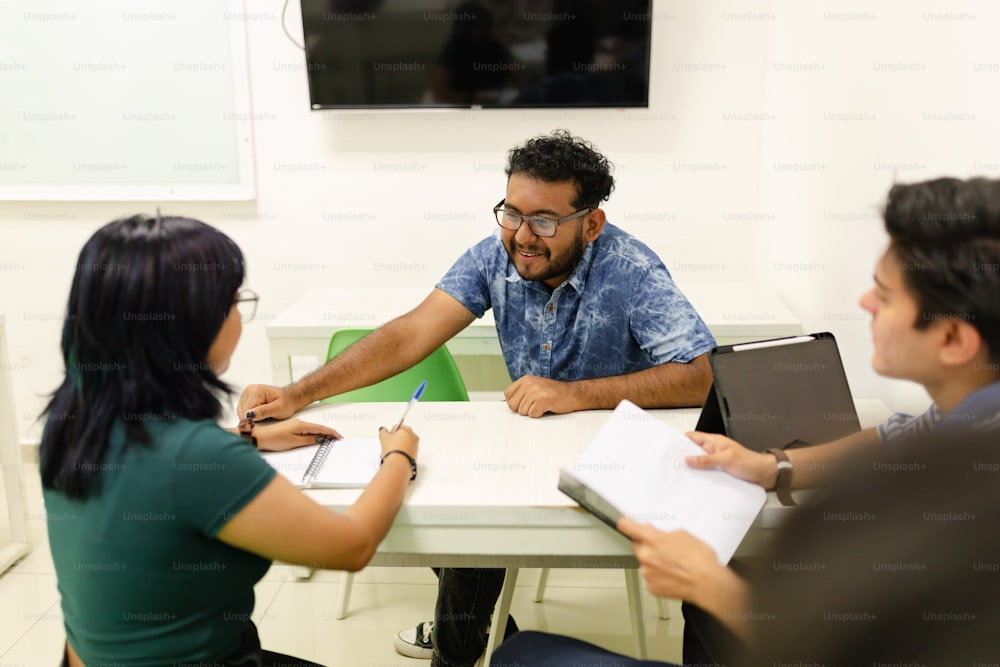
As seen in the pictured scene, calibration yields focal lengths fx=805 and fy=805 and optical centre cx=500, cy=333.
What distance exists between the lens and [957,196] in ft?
3.09

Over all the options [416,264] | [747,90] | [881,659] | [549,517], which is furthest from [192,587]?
[747,90]

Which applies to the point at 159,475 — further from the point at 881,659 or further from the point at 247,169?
the point at 247,169

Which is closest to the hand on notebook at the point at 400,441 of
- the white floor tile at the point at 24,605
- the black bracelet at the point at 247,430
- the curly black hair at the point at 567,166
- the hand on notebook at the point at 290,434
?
the hand on notebook at the point at 290,434

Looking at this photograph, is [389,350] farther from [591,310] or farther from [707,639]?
[707,639]

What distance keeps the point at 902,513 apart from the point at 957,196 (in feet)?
1.39

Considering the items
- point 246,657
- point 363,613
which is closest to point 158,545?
point 246,657

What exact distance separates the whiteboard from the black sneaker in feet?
5.79

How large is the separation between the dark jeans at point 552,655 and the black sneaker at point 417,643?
85 cm

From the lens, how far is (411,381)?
2168 millimetres

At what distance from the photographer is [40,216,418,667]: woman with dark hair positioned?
40.3 inches

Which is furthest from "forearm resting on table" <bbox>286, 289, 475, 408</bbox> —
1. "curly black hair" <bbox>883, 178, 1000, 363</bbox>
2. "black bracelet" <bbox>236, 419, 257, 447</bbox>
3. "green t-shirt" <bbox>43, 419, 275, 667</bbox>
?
"curly black hair" <bbox>883, 178, 1000, 363</bbox>

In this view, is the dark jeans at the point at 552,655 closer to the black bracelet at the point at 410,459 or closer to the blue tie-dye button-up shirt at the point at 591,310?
the black bracelet at the point at 410,459

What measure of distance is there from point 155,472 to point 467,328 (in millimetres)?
1518

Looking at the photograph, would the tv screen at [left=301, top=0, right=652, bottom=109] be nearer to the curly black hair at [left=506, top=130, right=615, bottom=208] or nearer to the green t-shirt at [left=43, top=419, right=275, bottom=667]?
the curly black hair at [left=506, top=130, right=615, bottom=208]
